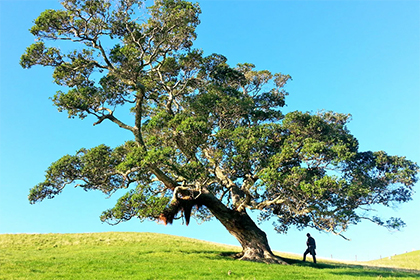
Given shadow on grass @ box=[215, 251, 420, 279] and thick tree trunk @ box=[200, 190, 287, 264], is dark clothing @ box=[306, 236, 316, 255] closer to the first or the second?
shadow on grass @ box=[215, 251, 420, 279]

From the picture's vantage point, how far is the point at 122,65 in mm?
21969

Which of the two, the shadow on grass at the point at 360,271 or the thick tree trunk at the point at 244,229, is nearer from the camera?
the shadow on grass at the point at 360,271

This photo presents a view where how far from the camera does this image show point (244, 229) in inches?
908

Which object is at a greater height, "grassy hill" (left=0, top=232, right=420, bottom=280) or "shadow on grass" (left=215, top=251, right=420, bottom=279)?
"shadow on grass" (left=215, top=251, right=420, bottom=279)

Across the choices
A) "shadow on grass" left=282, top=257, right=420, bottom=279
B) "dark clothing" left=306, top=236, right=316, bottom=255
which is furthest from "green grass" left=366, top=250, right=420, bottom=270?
"dark clothing" left=306, top=236, right=316, bottom=255

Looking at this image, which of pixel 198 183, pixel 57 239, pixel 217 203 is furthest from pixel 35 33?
pixel 57 239

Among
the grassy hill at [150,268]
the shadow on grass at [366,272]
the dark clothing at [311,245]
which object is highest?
the dark clothing at [311,245]

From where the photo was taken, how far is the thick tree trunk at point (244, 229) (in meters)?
22.6

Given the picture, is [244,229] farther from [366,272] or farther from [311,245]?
[366,272]

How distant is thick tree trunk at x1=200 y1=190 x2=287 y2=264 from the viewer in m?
22.6

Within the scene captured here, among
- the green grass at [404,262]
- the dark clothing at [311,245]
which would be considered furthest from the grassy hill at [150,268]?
the green grass at [404,262]

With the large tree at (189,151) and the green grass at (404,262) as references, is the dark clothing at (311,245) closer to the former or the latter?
the large tree at (189,151)

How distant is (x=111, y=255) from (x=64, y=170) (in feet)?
19.3

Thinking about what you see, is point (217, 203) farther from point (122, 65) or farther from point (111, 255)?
point (122, 65)
